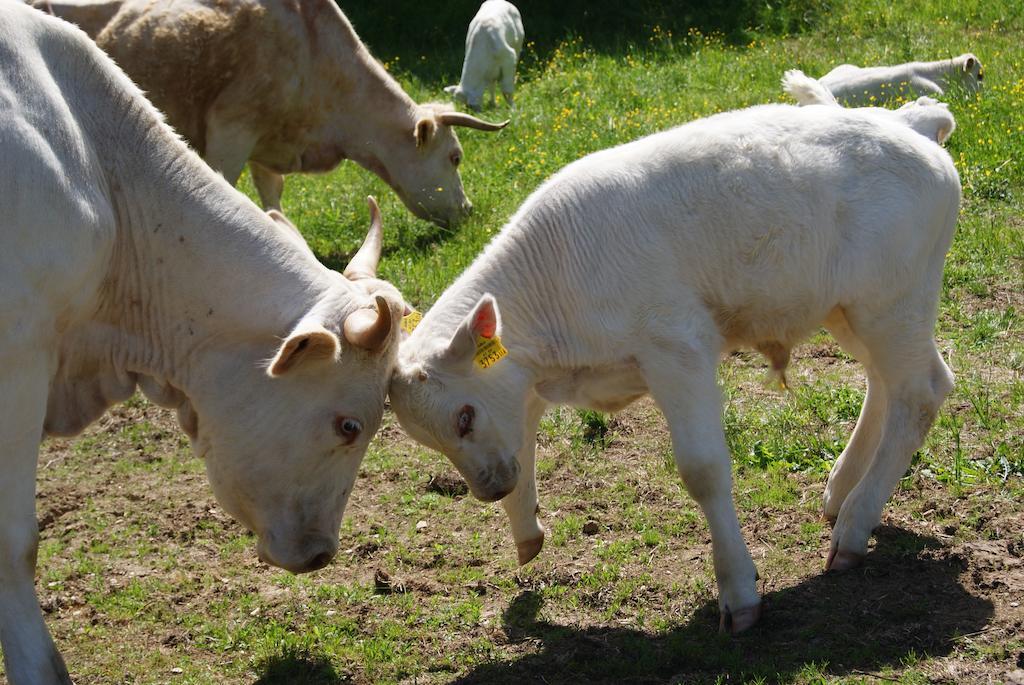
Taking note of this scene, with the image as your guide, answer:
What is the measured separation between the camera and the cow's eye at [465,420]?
18.4 feet

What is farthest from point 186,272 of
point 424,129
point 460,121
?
point 460,121

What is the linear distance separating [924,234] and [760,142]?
906 mm

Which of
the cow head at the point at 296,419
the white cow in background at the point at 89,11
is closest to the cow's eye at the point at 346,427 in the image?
the cow head at the point at 296,419

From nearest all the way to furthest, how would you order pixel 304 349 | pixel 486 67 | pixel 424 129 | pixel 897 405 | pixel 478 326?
pixel 304 349
pixel 478 326
pixel 897 405
pixel 424 129
pixel 486 67

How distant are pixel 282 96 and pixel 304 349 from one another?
628 cm

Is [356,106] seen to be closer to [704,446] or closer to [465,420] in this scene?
[465,420]

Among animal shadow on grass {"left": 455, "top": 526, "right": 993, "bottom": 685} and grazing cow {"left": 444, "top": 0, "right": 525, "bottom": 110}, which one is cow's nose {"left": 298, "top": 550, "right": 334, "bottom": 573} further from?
grazing cow {"left": 444, "top": 0, "right": 525, "bottom": 110}

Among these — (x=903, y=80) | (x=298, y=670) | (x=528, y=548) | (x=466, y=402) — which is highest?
(x=466, y=402)

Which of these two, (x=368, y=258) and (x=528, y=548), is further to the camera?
(x=528, y=548)

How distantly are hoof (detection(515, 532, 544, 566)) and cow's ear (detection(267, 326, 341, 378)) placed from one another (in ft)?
5.59

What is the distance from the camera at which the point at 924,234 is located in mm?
6059

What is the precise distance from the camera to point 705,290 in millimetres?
5871

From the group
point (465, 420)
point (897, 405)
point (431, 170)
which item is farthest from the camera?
point (431, 170)

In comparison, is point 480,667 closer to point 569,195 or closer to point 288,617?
point 288,617
